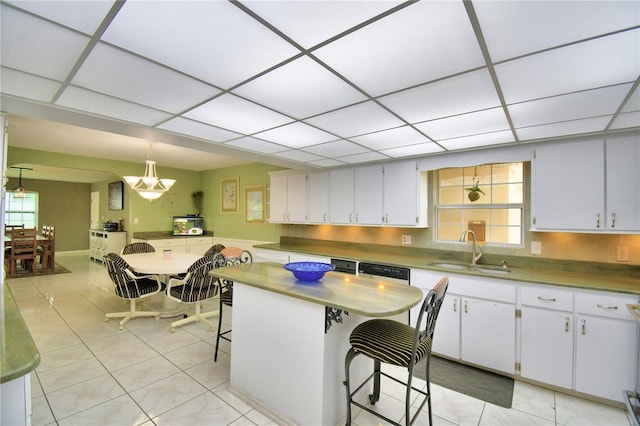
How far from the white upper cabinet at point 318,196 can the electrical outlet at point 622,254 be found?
10.6ft

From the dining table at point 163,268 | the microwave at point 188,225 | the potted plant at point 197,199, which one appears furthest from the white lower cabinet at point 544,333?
the potted plant at point 197,199

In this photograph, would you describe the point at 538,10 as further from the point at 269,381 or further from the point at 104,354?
the point at 104,354

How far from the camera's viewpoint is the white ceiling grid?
115 cm

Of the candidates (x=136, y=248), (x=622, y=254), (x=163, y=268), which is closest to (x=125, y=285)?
(x=163, y=268)

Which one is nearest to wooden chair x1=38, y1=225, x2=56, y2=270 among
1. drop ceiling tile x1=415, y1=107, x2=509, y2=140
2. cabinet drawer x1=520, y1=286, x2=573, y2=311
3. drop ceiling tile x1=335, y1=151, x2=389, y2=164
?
drop ceiling tile x1=335, y1=151, x2=389, y2=164

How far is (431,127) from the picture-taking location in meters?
2.49

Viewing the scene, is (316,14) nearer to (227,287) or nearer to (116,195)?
(227,287)

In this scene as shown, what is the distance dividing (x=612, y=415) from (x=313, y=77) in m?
3.27

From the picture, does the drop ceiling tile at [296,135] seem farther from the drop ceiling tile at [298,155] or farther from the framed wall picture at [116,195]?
the framed wall picture at [116,195]

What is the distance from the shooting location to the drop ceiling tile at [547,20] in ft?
3.55

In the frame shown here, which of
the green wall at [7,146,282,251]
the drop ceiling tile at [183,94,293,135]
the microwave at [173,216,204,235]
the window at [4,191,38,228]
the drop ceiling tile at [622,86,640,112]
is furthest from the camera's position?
the window at [4,191,38,228]

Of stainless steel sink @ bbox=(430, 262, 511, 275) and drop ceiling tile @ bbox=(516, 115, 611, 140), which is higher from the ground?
drop ceiling tile @ bbox=(516, 115, 611, 140)

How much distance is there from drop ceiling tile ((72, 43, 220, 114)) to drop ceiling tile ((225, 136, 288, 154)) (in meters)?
0.92

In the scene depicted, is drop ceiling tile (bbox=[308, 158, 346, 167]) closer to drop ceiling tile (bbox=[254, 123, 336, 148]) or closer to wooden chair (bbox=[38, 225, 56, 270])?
drop ceiling tile (bbox=[254, 123, 336, 148])
